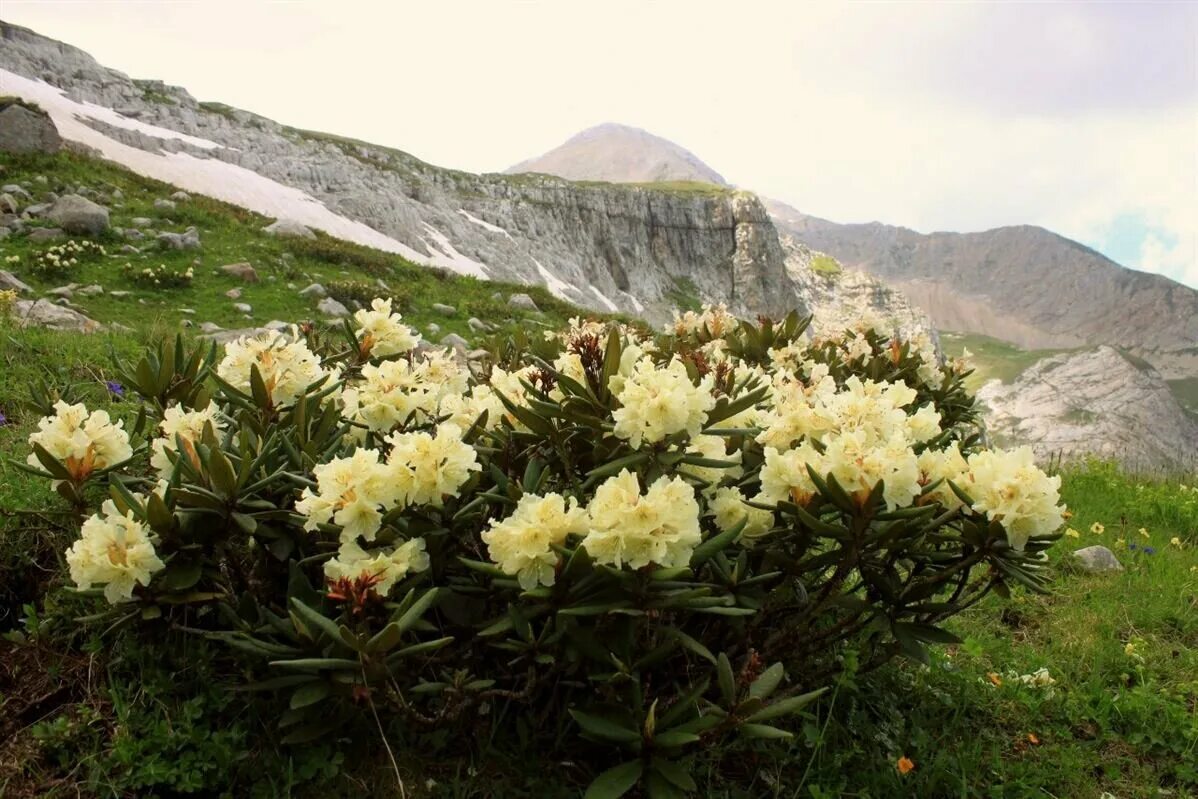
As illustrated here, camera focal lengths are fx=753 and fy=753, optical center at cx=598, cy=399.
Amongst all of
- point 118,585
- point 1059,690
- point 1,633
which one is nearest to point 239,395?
point 118,585

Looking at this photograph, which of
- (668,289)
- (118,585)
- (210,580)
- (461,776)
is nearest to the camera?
(118,585)

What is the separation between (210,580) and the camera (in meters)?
2.16

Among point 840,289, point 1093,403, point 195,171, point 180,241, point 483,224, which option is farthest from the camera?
point 1093,403

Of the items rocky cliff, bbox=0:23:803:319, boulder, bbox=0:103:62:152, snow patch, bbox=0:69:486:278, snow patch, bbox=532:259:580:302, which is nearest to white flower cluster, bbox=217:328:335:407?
boulder, bbox=0:103:62:152

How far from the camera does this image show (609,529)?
1.66 m

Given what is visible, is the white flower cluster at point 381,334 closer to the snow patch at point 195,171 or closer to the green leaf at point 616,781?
the green leaf at point 616,781

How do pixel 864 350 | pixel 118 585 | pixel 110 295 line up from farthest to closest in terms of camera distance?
pixel 110 295, pixel 864 350, pixel 118 585

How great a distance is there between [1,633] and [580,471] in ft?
6.21

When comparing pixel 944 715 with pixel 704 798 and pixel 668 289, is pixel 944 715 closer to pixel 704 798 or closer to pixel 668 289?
pixel 704 798

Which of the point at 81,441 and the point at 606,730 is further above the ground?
the point at 81,441

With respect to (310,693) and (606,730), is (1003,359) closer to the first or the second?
(606,730)

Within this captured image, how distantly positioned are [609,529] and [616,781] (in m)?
0.59

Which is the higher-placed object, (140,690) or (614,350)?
(614,350)

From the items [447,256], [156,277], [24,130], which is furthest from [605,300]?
[156,277]
